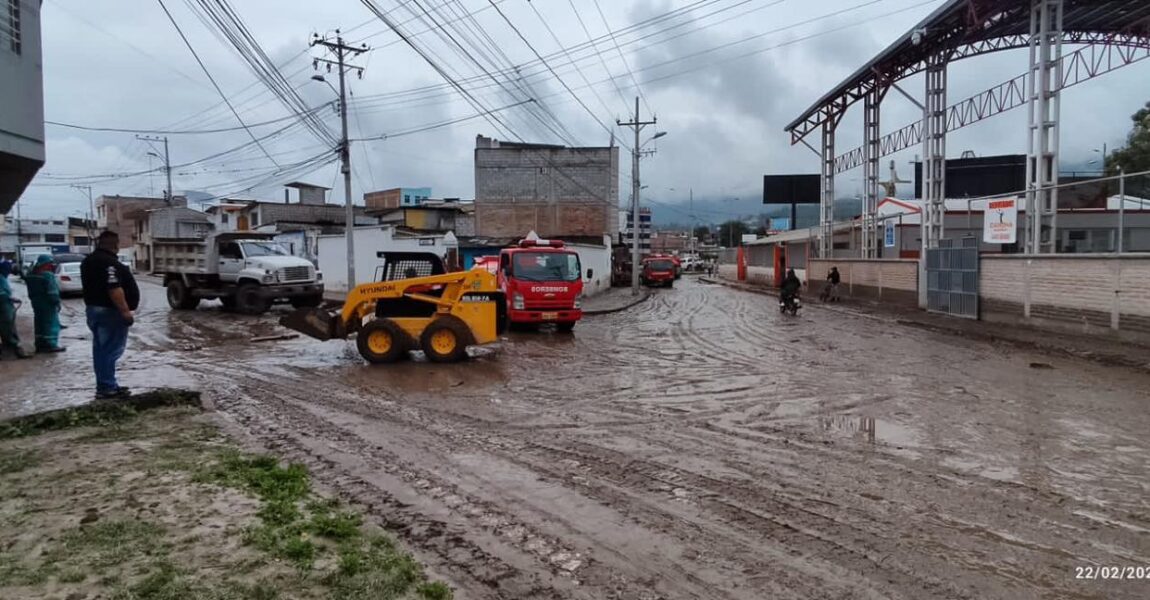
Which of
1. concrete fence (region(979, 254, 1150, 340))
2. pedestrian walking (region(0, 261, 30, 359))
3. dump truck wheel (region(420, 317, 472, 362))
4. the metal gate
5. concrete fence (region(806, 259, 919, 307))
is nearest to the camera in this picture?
pedestrian walking (region(0, 261, 30, 359))

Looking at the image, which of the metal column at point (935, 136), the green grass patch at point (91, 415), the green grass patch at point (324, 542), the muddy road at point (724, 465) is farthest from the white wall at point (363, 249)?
the green grass patch at point (324, 542)

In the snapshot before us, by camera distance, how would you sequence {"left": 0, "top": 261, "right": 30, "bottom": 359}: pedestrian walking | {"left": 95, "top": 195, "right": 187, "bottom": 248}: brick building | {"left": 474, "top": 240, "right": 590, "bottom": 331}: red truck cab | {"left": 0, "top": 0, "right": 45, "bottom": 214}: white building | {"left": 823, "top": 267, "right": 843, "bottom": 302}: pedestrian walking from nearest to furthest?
{"left": 0, "top": 0, "right": 45, "bottom": 214}: white building
{"left": 0, "top": 261, "right": 30, "bottom": 359}: pedestrian walking
{"left": 474, "top": 240, "right": 590, "bottom": 331}: red truck cab
{"left": 823, "top": 267, "right": 843, "bottom": 302}: pedestrian walking
{"left": 95, "top": 195, "right": 187, "bottom": 248}: brick building

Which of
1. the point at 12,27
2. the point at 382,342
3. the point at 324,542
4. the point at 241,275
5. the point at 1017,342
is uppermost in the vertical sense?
the point at 12,27

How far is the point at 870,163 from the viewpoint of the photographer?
3309 centimetres

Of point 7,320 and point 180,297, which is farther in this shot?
point 180,297

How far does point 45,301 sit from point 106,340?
18.6 ft

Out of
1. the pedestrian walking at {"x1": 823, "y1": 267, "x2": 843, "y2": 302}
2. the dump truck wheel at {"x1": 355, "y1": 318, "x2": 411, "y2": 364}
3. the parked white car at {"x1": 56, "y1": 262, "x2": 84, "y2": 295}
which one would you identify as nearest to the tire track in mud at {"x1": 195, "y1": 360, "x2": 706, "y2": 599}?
the dump truck wheel at {"x1": 355, "y1": 318, "x2": 411, "y2": 364}

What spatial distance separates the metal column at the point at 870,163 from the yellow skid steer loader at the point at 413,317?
77.1 ft

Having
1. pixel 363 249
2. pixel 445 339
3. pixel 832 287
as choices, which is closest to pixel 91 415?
pixel 445 339

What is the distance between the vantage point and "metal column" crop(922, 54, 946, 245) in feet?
81.5

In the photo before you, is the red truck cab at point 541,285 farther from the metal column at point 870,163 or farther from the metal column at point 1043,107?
the metal column at point 870,163

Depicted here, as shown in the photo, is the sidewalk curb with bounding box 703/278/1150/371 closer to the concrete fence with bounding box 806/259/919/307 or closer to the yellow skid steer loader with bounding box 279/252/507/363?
the concrete fence with bounding box 806/259/919/307

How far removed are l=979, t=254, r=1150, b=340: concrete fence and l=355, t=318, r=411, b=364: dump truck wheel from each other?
13.8 metres

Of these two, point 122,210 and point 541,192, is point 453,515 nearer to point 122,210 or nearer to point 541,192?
point 541,192
